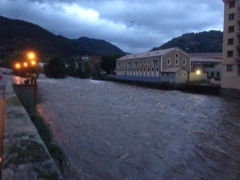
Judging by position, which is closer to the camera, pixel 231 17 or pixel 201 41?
pixel 231 17

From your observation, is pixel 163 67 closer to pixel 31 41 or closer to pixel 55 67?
pixel 55 67

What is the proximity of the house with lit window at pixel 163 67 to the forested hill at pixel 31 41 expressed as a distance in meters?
31.6

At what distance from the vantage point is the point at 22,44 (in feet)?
276

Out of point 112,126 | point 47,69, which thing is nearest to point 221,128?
point 112,126

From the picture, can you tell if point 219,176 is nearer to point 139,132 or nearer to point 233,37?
point 139,132

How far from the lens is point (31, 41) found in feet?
288

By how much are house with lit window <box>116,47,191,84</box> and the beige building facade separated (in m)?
8.38

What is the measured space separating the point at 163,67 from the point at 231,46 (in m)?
13.7

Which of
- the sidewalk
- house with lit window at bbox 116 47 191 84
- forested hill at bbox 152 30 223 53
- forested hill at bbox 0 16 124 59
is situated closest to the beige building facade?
house with lit window at bbox 116 47 191 84

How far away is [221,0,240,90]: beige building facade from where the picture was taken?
32.7 meters

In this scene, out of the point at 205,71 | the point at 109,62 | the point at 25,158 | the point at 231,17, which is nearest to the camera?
the point at 25,158

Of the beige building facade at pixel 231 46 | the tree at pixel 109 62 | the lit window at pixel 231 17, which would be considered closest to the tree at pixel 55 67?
the tree at pixel 109 62

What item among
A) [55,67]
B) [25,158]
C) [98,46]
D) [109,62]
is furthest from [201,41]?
[25,158]

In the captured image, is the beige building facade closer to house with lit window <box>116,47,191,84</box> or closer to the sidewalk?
house with lit window <box>116,47,191,84</box>
